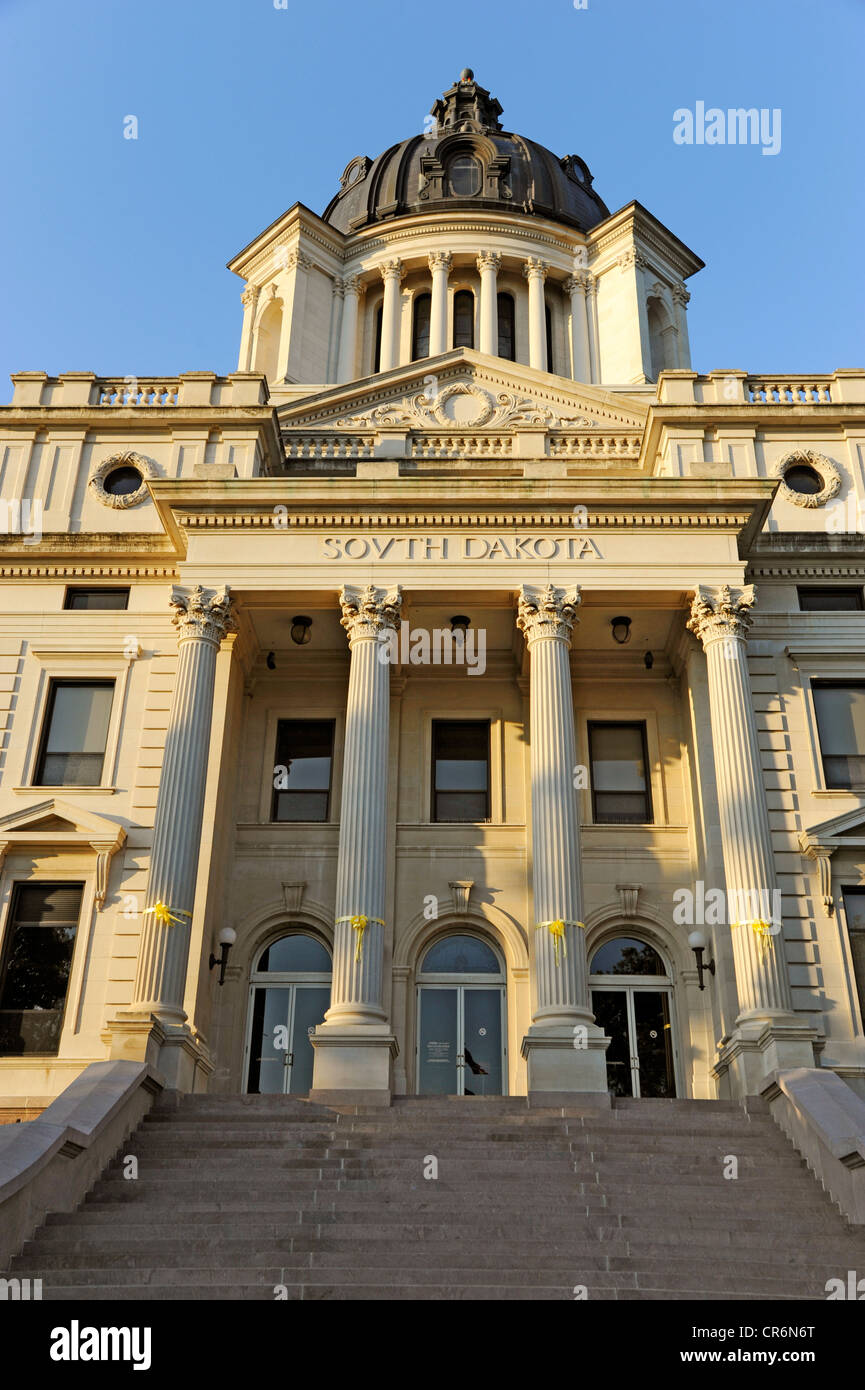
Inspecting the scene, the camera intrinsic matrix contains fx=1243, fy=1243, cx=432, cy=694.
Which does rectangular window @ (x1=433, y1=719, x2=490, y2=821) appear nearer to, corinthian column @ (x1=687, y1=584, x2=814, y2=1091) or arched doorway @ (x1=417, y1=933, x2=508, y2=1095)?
arched doorway @ (x1=417, y1=933, x2=508, y2=1095)

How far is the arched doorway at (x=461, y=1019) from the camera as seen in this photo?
73.1ft

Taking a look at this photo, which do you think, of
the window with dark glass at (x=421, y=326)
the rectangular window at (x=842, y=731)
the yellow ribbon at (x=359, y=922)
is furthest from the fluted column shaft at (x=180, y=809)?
the window with dark glass at (x=421, y=326)

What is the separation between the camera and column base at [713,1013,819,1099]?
720 inches

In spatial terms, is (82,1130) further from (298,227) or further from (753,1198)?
(298,227)

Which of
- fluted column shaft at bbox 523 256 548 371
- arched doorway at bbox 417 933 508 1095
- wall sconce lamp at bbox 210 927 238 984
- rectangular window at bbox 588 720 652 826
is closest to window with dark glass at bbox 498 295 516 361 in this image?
fluted column shaft at bbox 523 256 548 371

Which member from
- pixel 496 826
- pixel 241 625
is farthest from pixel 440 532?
pixel 496 826

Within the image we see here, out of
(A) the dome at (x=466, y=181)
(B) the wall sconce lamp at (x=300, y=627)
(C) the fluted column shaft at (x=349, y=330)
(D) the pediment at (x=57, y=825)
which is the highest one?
(A) the dome at (x=466, y=181)

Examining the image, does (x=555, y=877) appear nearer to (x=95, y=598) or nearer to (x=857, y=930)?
(x=857, y=930)

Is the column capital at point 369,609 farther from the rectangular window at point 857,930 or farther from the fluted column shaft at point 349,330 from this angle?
the fluted column shaft at point 349,330

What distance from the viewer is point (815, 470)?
26.6m

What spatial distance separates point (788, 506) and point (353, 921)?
1308cm

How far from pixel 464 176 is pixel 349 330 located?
390 inches

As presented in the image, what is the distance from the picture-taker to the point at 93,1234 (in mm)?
12656

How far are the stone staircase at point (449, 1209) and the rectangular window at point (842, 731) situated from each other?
Answer: 7678mm
